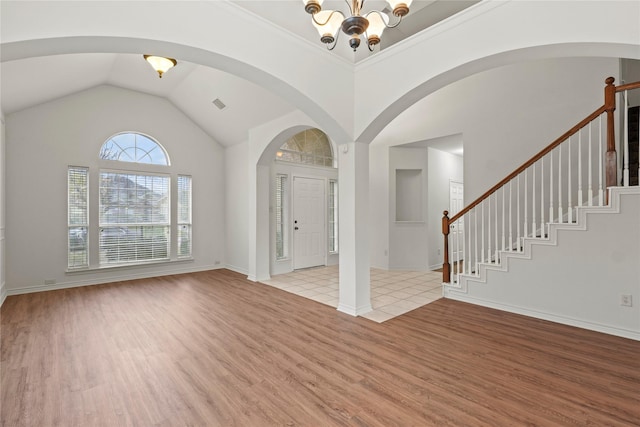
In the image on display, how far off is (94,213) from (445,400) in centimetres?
618

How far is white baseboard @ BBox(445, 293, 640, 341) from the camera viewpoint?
121 inches

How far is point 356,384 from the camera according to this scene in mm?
2236

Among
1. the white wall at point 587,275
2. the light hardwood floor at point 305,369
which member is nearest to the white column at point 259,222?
the light hardwood floor at point 305,369

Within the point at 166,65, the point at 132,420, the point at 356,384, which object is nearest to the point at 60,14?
the point at 166,65

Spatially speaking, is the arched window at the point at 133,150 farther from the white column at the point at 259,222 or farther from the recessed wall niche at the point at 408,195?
the recessed wall niche at the point at 408,195

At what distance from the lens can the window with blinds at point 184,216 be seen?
6.44m

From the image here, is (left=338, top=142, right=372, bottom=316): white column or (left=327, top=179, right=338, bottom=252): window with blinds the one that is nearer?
(left=338, top=142, right=372, bottom=316): white column

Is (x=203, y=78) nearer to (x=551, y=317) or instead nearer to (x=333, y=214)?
(x=333, y=214)

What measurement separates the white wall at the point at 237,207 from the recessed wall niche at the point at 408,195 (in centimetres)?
347

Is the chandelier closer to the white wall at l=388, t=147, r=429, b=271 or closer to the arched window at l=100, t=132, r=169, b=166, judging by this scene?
the white wall at l=388, t=147, r=429, b=271

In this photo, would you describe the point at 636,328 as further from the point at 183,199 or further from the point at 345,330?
the point at 183,199

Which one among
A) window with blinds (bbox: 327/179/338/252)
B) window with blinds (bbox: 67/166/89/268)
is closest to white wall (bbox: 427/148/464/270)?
window with blinds (bbox: 327/179/338/252)

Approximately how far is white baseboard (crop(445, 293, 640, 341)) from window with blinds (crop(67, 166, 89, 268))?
249 inches

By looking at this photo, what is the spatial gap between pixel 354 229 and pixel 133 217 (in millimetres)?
4666
